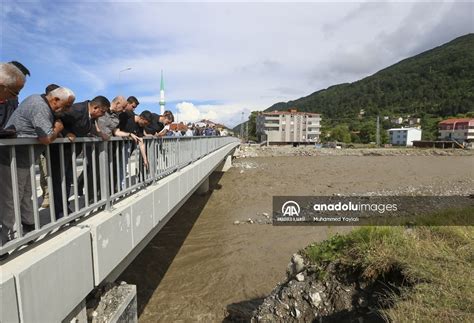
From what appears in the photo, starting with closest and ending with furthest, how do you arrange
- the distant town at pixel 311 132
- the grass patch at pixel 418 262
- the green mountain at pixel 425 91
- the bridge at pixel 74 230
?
the bridge at pixel 74 230 → the grass patch at pixel 418 262 → the distant town at pixel 311 132 → the green mountain at pixel 425 91

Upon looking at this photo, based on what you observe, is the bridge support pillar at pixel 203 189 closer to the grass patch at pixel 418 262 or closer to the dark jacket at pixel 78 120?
the grass patch at pixel 418 262

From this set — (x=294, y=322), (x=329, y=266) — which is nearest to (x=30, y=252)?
(x=294, y=322)

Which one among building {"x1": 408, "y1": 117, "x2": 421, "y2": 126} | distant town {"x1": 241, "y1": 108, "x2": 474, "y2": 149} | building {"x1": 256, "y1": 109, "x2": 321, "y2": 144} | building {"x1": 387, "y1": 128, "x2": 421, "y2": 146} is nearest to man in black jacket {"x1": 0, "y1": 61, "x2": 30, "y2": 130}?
distant town {"x1": 241, "y1": 108, "x2": 474, "y2": 149}

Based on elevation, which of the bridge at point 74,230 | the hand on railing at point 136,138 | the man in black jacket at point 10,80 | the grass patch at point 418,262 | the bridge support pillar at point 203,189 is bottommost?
the bridge support pillar at point 203,189

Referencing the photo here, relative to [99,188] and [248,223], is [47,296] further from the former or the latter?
[248,223]

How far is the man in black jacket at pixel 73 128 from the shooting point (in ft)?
10.00

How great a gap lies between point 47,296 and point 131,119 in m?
3.52

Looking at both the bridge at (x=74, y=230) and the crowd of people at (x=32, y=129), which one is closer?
the bridge at (x=74, y=230)

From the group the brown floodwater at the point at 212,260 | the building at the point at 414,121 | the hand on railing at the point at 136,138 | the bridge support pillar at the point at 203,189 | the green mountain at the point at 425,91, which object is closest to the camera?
the hand on railing at the point at 136,138

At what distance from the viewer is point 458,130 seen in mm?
89875

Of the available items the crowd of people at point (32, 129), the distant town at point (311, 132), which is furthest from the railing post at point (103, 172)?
the distant town at point (311, 132)

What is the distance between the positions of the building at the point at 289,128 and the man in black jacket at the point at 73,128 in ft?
277

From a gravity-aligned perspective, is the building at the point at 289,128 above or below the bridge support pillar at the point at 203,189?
above

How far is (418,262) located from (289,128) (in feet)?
287
